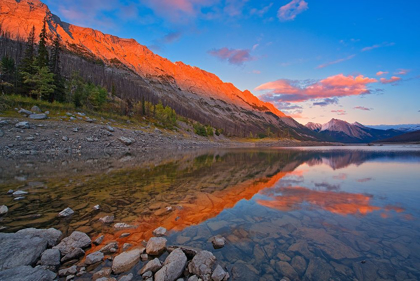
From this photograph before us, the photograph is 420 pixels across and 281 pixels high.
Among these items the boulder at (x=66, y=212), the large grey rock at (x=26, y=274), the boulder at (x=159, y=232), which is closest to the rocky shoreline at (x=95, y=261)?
the large grey rock at (x=26, y=274)

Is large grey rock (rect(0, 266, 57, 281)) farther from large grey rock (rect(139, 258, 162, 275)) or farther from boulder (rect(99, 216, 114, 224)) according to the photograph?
boulder (rect(99, 216, 114, 224))

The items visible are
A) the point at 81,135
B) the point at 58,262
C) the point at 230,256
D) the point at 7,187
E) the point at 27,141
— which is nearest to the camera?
the point at 58,262

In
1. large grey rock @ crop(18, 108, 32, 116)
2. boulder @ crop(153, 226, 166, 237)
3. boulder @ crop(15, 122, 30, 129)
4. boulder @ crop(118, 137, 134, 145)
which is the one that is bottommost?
boulder @ crop(153, 226, 166, 237)

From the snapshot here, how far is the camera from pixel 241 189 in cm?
1490

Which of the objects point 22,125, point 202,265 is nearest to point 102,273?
point 202,265

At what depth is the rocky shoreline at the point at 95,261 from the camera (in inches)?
193

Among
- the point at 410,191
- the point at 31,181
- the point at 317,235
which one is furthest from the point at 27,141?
the point at 410,191

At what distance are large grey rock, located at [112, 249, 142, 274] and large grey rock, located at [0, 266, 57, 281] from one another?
1401mm

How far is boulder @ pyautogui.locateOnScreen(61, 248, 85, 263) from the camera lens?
18.7 feet

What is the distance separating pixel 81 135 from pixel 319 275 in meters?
43.1

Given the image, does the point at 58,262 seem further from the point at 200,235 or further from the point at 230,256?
the point at 230,256

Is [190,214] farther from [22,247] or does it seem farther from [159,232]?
[22,247]

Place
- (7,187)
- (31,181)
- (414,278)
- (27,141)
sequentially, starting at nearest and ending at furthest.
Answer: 1. (414,278)
2. (7,187)
3. (31,181)
4. (27,141)

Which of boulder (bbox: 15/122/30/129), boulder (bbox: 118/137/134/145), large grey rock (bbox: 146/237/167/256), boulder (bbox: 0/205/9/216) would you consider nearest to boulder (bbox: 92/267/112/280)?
large grey rock (bbox: 146/237/167/256)
